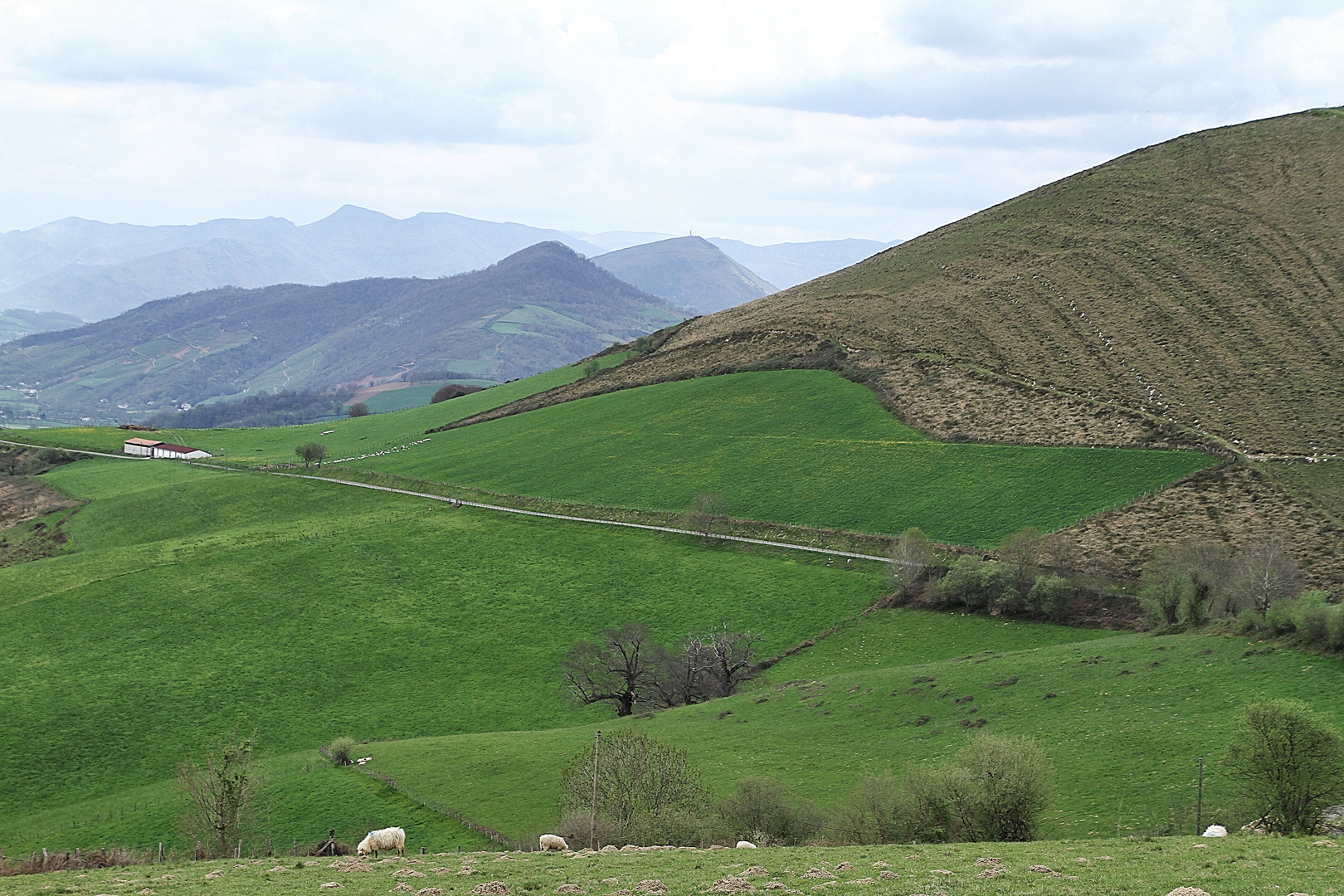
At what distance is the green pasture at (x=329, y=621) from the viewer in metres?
61.7

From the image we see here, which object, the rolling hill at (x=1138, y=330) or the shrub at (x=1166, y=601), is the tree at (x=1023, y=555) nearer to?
the rolling hill at (x=1138, y=330)

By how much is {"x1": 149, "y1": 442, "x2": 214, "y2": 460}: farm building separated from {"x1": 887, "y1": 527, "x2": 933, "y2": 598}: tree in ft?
409

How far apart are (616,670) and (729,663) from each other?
8156mm

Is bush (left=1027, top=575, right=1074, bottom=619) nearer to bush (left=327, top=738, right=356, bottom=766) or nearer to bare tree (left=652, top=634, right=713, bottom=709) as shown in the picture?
bare tree (left=652, top=634, right=713, bottom=709)

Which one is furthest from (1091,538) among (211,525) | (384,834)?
(211,525)

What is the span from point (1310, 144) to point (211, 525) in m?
156

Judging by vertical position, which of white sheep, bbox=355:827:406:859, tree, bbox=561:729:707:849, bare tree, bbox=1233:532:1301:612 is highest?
bare tree, bbox=1233:532:1301:612

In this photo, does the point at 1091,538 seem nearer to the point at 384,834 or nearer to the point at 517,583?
the point at 517,583

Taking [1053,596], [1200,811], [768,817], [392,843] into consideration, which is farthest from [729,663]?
[1200,811]

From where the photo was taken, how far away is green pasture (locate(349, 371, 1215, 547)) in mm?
81875

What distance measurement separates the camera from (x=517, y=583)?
85.4m

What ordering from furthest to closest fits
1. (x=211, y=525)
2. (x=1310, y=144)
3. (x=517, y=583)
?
(x=1310, y=144), (x=211, y=525), (x=517, y=583)

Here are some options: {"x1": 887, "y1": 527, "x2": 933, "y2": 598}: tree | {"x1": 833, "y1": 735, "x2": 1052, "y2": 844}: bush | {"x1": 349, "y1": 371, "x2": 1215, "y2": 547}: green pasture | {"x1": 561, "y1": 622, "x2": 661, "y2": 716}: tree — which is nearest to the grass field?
{"x1": 833, "y1": 735, "x2": 1052, "y2": 844}: bush

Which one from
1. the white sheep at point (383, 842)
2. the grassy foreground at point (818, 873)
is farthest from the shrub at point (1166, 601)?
the white sheep at point (383, 842)
